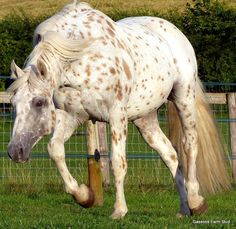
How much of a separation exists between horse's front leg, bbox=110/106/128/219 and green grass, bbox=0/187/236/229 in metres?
0.13

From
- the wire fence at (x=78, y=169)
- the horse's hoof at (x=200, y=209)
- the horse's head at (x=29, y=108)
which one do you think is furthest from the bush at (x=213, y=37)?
the horse's head at (x=29, y=108)

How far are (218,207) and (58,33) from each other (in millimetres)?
2900

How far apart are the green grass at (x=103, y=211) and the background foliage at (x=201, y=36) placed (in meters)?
11.9

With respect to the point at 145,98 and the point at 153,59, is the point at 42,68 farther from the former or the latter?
the point at 153,59

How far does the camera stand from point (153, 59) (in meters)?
8.73

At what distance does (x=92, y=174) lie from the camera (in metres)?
9.95

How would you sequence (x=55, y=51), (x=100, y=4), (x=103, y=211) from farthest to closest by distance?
1. (x=100, y=4)
2. (x=103, y=211)
3. (x=55, y=51)

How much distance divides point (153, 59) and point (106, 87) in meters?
0.90

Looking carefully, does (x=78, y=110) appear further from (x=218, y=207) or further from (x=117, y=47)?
(x=218, y=207)

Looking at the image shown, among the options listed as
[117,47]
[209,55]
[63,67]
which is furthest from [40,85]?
[209,55]

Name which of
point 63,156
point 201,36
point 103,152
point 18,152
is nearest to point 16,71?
point 18,152

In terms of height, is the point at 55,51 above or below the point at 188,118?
above

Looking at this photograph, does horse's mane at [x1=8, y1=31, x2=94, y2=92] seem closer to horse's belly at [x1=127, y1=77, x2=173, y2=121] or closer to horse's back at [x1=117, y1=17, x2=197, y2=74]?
horse's belly at [x1=127, y1=77, x2=173, y2=121]

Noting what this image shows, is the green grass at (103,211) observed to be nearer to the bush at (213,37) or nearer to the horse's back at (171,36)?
the horse's back at (171,36)
